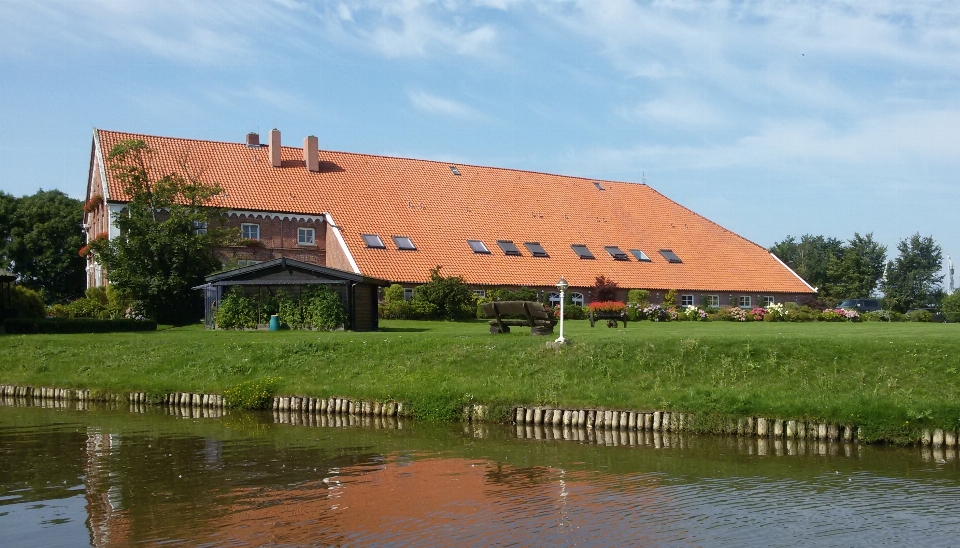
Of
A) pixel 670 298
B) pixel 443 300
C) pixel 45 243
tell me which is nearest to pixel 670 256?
pixel 670 298

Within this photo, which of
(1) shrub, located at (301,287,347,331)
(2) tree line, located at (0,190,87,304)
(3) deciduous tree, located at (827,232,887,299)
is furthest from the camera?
(3) deciduous tree, located at (827,232,887,299)

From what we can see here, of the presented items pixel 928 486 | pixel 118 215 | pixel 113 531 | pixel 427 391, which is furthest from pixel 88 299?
pixel 928 486

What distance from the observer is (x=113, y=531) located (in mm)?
11086

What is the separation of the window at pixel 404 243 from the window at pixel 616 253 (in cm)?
1234

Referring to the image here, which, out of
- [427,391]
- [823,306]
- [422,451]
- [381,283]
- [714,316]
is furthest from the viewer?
[823,306]

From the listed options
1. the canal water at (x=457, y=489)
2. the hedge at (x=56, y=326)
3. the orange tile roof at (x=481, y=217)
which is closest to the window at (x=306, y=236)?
the orange tile roof at (x=481, y=217)

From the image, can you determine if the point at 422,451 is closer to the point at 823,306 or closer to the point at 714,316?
the point at 714,316

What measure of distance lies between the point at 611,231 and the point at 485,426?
38.3 metres

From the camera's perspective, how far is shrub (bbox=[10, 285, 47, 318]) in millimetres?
41000

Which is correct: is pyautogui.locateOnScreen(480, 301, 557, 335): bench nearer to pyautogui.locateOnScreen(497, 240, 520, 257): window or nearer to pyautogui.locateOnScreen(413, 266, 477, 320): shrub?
pyautogui.locateOnScreen(413, 266, 477, 320): shrub

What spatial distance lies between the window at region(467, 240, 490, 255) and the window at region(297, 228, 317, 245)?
327 inches

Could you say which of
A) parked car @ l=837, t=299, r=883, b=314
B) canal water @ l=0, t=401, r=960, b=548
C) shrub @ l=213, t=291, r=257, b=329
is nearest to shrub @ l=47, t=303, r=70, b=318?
shrub @ l=213, t=291, r=257, b=329

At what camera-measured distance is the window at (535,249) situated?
169 feet

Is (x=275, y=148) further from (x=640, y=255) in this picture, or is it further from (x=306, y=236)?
(x=640, y=255)
